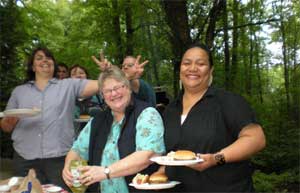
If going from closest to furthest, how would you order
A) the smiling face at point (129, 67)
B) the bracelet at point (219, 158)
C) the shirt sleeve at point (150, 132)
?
the bracelet at point (219, 158) < the shirt sleeve at point (150, 132) < the smiling face at point (129, 67)

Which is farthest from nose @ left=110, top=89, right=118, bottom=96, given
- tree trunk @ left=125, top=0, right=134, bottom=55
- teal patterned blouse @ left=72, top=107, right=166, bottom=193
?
tree trunk @ left=125, top=0, right=134, bottom=55

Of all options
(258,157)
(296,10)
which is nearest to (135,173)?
(258,157)

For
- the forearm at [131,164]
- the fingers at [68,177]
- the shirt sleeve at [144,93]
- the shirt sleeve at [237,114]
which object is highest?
the shirt sleeve at [144,93]

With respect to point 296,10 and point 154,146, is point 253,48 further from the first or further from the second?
point 154,146

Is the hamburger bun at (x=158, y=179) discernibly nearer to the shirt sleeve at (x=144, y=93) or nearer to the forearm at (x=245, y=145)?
the forearm at (x=245, y=145)

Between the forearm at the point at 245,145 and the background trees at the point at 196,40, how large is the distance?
4297mm

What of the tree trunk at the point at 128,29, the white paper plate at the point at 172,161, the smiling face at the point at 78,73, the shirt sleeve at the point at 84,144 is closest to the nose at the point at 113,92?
the shirt sleeve at the point at 84,144

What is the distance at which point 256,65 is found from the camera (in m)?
9.92

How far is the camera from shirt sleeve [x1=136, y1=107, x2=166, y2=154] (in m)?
1.92

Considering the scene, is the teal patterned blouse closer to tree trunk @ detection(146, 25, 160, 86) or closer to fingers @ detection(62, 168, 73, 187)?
fingers @ detection(62, 168, 73, 187)

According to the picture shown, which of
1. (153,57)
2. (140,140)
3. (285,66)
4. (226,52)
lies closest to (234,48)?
(226,52)

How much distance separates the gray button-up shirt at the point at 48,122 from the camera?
2.80 m

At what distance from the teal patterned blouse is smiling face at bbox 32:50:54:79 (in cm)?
104

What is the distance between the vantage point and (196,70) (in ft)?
6.68
